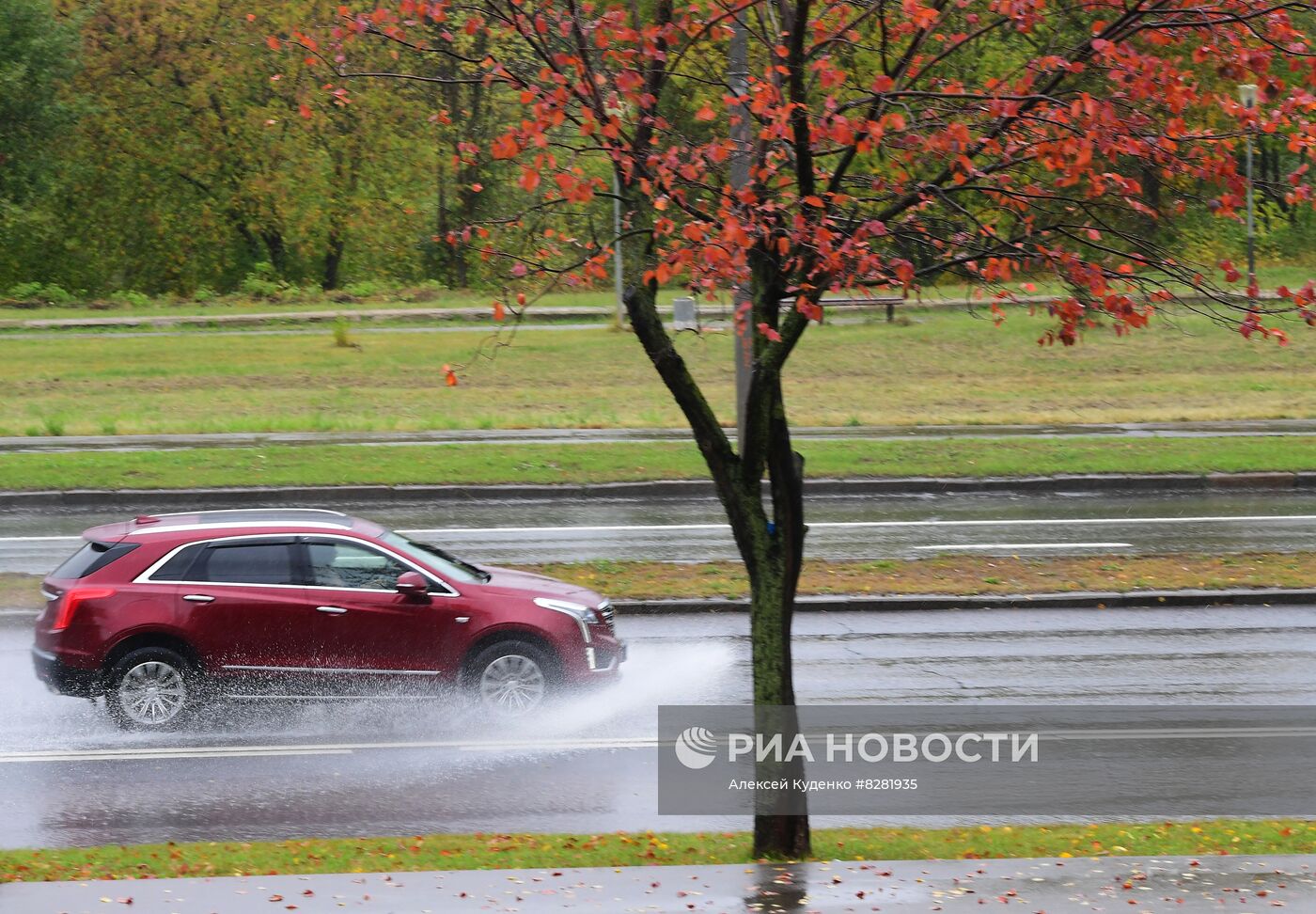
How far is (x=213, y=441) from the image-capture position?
2528cm

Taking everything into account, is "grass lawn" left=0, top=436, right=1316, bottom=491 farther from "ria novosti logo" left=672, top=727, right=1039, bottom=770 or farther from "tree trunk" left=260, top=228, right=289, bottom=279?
"tree trunk" left=260, top=228, right=289, bottom=279

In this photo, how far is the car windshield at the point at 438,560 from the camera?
38.5ft

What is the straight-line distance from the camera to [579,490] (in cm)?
2184

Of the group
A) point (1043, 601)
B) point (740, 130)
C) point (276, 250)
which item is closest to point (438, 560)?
point (740, 130)

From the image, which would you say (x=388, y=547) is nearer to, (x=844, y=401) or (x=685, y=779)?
(x=685, y=779)

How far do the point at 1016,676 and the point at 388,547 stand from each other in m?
5.47

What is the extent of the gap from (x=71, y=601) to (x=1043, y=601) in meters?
9.68

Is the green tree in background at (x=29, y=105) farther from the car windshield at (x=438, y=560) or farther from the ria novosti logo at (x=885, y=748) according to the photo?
the ria novosti logo at (x=885, y=748)

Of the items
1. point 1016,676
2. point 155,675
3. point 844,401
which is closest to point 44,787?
point 155,675

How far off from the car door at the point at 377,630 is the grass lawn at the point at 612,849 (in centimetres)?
256

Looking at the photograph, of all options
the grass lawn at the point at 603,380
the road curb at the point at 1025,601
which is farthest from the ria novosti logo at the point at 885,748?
the grass lawn at the point at 603,380

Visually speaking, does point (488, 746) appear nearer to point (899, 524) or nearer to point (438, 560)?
point (438, 560)

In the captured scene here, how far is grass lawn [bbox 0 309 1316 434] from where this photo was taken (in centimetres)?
2827

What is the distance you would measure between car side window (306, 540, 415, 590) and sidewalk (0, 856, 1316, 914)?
→ 4.04 meters
